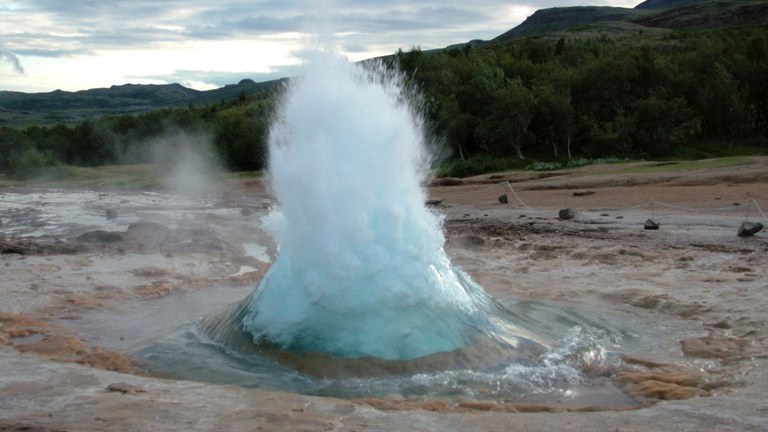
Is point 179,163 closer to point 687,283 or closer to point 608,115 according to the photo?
point 608,115

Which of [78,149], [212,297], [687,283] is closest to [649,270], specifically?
[687,283]

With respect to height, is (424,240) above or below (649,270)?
above

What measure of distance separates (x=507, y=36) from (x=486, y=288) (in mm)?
123842

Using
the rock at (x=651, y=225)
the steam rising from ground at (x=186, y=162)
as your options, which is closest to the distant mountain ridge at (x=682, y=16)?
the steam rising from ground at (x=186, y=162)

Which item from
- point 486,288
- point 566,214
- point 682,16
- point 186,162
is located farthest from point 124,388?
point 682,16

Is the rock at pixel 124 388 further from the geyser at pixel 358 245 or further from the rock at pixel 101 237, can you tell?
the rock at pixel 101 237

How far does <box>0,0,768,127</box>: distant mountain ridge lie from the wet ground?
2549 inches

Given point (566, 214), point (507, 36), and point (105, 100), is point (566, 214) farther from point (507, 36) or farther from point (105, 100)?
point (105, 100)

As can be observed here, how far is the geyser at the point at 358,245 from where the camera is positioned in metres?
6.32

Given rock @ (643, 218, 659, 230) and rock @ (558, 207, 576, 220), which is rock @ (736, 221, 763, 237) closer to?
rock @ (643, 218, 659, 230)

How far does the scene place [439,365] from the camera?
592cm

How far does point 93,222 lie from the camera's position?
60.6 feet

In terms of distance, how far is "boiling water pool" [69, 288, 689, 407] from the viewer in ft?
18.0

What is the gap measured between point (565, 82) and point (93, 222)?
20.4 meters
